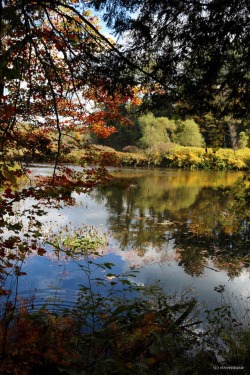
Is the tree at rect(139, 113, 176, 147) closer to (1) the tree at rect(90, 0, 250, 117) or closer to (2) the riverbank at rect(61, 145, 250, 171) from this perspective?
(2) the riverbank at rect(61, 145, 250, 171)

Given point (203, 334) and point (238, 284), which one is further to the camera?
point (238, 284)

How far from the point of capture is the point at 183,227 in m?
11.7

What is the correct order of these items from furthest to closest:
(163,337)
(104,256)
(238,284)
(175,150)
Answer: (175,150)
(104,256)
(238,284)
(163,337)

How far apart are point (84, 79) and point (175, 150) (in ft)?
102

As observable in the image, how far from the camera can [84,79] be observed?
3.82 metres

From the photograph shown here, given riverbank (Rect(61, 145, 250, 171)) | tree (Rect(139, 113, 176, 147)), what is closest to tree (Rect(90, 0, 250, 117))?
riverbank (Rect(61, 145, 250, 171))

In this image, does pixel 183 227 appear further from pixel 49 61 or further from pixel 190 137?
pixel 190 137

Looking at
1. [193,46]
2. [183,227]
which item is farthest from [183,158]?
[193,46]

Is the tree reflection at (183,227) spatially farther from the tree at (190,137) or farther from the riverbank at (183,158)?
the tree at (190,137)

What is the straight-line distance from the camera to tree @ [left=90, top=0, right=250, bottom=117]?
3361mm

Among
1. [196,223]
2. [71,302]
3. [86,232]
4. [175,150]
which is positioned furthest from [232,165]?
[71,302]

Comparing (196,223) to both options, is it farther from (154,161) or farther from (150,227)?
(154,161)

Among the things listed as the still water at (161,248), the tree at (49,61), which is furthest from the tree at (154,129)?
the tree at (49,61)

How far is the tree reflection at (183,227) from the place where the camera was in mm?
8539
